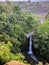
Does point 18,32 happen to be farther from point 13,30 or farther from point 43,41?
point 43,41

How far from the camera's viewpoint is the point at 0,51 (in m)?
11.3

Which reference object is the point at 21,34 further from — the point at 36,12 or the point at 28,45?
the point at 36,12

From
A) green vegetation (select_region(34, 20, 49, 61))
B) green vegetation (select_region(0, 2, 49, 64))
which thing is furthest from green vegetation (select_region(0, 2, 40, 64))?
green vegetation (select_region(34, 20, 49, 61))

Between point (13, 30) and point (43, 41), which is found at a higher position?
point (13, 30)

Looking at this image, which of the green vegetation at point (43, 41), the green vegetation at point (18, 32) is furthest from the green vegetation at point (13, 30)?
the green vegetation at point (43, 41)

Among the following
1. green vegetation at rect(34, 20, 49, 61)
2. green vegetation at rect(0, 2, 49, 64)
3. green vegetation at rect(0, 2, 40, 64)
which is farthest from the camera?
green vegetation at rect(34, 20, 49, 61)

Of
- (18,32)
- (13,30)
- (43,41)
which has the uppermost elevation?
(13,30)

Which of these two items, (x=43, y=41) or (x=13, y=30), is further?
(x=43, y=41)

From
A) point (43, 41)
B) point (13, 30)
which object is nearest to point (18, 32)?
point (13, 30)

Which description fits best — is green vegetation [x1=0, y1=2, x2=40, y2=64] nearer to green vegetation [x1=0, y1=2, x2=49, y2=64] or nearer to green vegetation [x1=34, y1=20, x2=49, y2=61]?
green vegetation [x1=0, y1=2, x2=49, y2=64]

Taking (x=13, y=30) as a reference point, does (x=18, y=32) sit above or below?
below

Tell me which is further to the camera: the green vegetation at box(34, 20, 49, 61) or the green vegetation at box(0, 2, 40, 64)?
the green vegetation at box(34, 20, 49, 61)

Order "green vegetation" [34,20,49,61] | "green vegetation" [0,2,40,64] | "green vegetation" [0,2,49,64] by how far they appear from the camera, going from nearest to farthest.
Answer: "green vegetation" [0,2,40,64]
"green vegetation" [0,2,49,64]
"green vegetation" [34,20,49,61]

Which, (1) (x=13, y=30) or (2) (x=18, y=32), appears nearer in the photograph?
(1) (x=13, y=30)
